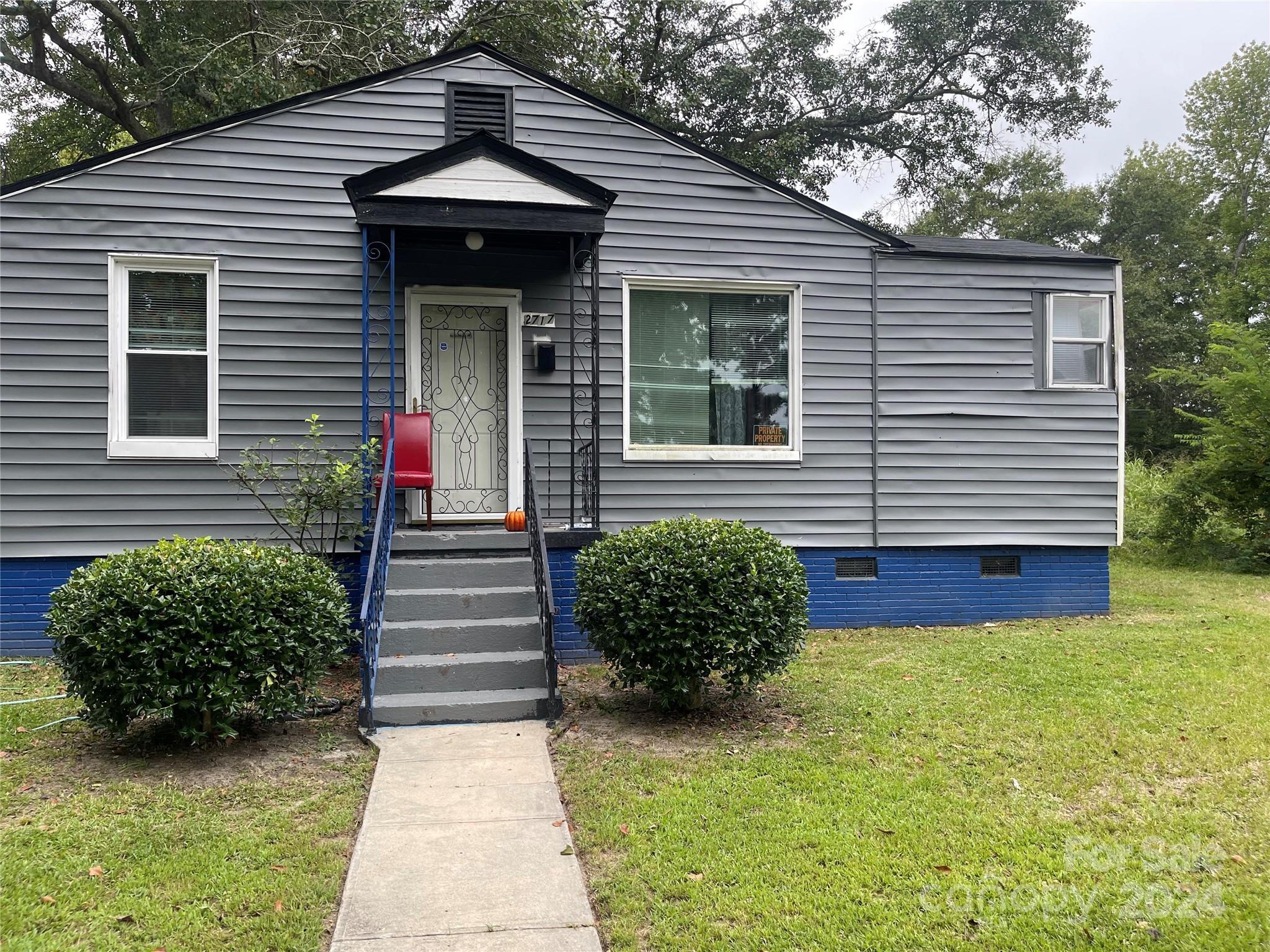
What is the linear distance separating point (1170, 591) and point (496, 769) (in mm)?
9359

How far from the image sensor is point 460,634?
616 cm

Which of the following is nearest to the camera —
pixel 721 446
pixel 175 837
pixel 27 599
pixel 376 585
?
pixel 175 837

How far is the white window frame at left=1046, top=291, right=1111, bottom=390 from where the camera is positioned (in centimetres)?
917

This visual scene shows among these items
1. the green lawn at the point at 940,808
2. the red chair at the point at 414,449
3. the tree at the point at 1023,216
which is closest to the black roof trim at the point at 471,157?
the red chair at the point at 414,449

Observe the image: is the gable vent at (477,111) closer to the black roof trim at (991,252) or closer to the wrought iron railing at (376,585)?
the wrought iron railing at (376,585)

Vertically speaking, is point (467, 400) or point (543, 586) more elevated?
point (467, 400)

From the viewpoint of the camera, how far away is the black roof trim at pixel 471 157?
22.3ft

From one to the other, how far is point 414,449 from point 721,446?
287cm

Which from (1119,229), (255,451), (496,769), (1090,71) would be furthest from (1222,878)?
(1119,229)

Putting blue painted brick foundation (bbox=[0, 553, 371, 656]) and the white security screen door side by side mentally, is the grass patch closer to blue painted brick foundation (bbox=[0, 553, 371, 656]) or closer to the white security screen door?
blue painted brick foundation (bbox=[0, 553, 371, 656])

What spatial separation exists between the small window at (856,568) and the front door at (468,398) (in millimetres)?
3228

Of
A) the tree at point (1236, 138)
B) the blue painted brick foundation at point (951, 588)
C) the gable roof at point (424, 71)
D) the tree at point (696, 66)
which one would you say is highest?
the tree at point (1236, 138)

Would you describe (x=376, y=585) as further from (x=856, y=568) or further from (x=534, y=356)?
(x=856, y=568)

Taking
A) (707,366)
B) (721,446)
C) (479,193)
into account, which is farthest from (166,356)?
(721,446)
